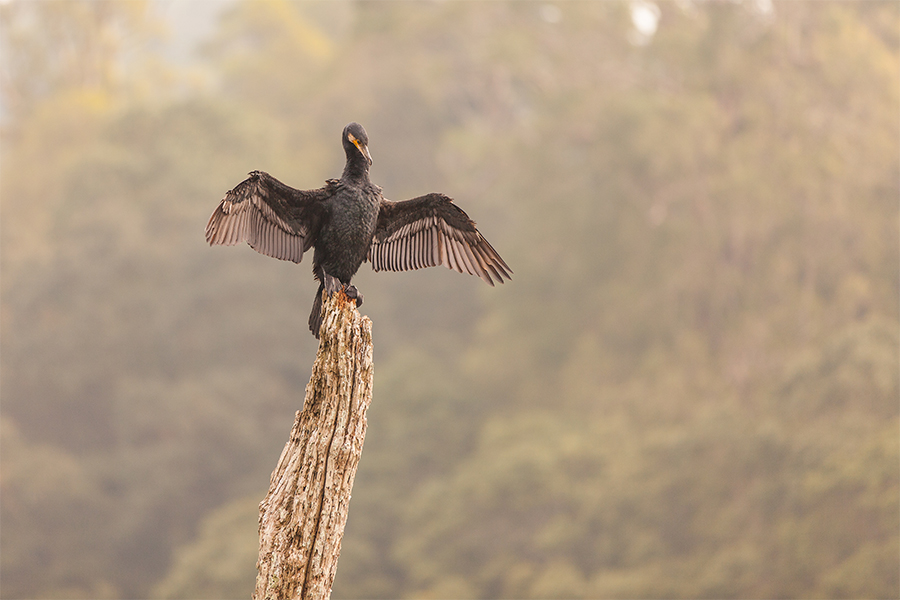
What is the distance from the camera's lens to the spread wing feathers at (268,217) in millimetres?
5961

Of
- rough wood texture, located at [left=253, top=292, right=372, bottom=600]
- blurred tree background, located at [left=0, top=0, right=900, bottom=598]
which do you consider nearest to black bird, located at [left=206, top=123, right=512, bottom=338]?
rough wood texture, located at [left=253, top=292, right=372, bottom=600]

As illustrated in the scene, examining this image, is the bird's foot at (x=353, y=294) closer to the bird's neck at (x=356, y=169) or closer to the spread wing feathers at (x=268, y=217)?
the spread wing feathers at (x=268, y=217)

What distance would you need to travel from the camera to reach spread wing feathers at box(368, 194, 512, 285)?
6551mm

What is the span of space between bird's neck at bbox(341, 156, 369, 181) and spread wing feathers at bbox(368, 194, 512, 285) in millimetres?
441

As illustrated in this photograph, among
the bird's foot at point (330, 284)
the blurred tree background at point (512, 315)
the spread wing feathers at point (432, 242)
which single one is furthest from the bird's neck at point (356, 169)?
the blurred tree background at point (512, 315)

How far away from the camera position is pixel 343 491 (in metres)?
5.58

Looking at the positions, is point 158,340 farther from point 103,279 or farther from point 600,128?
point 600,128

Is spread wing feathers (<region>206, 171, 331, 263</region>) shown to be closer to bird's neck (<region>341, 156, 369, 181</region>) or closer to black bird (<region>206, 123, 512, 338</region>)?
black bird (<region>206, 123, 512, 338</region>)

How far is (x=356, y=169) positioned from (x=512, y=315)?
72.4ft

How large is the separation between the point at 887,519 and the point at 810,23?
12.6 m

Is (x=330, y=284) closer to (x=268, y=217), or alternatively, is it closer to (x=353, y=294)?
(x=353, y=294)

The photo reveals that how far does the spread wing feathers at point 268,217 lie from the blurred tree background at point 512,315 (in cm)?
1321

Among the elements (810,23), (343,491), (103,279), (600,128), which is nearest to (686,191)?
(600,128)

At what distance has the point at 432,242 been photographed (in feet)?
21.7
